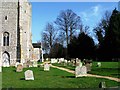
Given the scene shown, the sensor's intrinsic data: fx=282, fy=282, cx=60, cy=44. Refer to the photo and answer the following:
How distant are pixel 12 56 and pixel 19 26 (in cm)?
477

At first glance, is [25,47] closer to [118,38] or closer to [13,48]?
[13,48]

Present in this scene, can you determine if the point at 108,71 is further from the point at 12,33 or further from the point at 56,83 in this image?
the point at 12,33

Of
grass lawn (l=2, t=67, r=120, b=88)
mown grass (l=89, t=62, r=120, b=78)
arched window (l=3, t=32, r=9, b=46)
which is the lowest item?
grass lawn (l=2, t=67, r=120, b=88)

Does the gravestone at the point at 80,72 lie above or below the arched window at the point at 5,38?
below

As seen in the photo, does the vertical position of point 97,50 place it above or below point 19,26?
below

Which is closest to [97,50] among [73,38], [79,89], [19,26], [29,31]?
[73,38]

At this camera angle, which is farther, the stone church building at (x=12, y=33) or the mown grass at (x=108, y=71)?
the stone church building at (x=12, y=33)

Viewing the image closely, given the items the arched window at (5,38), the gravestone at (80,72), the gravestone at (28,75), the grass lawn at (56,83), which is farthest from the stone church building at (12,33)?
the grass lawn at (56,83)

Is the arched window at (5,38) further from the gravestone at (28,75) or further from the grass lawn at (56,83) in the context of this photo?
the gravestone at (28,75)

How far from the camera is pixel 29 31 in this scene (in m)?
51.3

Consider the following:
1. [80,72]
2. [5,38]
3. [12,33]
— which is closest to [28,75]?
[80,72]

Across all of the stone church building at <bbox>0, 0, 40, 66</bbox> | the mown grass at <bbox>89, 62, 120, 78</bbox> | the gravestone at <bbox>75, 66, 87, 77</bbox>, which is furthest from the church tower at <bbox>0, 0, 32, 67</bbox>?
the gravestone at <bbox>75, 66, 87, 77</bbox>

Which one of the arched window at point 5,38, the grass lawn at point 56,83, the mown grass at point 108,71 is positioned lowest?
the grass lawn at point 56,83

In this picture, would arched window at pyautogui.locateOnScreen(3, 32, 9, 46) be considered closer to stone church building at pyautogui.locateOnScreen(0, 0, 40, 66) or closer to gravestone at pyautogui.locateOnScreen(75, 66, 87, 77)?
stone church building at pyautogui.locateOnScreen(0, 0, 40, 66)
